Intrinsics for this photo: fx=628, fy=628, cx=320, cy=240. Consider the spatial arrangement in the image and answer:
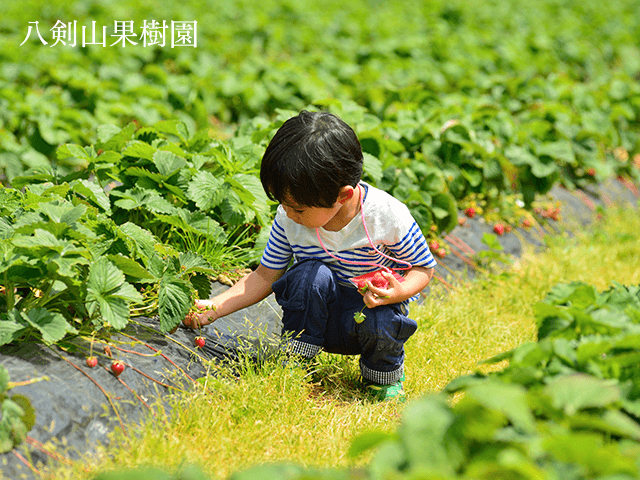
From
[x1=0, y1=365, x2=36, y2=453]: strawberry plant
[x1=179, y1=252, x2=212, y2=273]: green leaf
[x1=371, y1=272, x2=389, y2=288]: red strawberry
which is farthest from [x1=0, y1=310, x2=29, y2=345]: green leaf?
[x1=371, y1=272, x2=389, y2=288]: red strawberry

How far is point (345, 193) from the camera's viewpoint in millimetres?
2053

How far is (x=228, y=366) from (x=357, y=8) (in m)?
7.88

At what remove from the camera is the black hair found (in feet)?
6.25

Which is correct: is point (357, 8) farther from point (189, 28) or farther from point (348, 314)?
point (348, 314)

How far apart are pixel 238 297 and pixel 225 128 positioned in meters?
3.31

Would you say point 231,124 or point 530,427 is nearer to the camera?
point 530,427

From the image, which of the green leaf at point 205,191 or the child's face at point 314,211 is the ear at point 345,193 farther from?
the green leaf at point 205,191

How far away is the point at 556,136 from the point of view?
441 centimetres

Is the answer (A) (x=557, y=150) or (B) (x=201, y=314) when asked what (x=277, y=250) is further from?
(A) (x=557, y=150)

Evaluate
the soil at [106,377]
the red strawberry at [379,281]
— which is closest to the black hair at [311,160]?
the red strawberry at [379,281]

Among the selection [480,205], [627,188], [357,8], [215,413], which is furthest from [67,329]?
[357,8]

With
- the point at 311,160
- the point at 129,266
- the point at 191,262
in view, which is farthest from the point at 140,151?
the point at 311,160

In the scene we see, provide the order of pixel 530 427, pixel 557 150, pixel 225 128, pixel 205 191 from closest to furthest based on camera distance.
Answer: pixel 530 427, pixel 205 191, pixel 557 150, pixel 225 128

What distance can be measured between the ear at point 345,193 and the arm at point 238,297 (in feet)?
1.41
